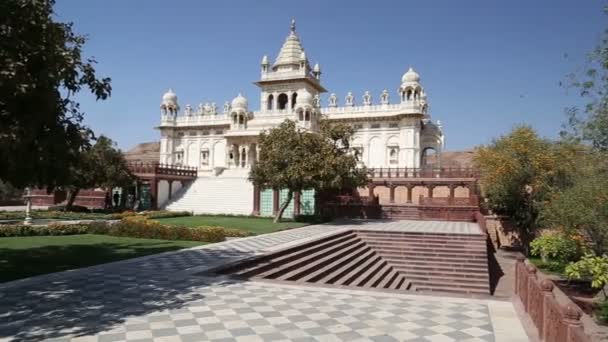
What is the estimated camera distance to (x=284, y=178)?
24.2 m

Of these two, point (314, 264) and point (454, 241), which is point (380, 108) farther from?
point (314, 264)

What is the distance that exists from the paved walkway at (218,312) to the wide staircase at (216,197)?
22.7 metres

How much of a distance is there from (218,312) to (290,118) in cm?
3771

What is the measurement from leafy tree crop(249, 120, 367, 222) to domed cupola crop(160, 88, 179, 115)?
32469 millimetres

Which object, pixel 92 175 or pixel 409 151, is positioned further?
pixel 409 151

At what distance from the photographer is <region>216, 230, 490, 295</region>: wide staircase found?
13.1 metres

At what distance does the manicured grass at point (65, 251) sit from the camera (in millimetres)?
10516

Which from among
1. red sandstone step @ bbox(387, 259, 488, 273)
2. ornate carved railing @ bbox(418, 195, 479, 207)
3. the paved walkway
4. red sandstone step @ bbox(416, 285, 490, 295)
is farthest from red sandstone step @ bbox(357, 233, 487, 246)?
the paved walkway

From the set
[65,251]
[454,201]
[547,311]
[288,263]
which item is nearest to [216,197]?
[454,201]

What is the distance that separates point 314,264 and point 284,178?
10920mm

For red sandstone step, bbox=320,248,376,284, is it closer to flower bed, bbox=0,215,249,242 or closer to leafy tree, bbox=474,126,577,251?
flower bed, bbox=0,215,249,242

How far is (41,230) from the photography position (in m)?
17.7

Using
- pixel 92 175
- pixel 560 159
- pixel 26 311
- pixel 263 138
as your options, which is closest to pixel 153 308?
pixel 26 311

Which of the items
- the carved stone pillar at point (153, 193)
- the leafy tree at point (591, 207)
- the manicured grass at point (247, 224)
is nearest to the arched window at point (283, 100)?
the carved stone pillar at point (153, 193)
